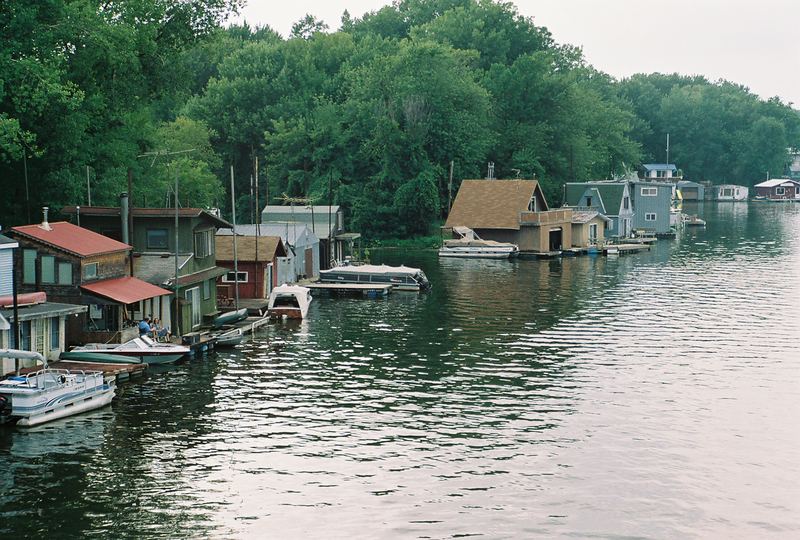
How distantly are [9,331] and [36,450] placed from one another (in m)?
9.72

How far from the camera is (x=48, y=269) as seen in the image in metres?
51.0

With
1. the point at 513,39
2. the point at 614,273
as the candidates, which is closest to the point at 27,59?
the point at 614,273

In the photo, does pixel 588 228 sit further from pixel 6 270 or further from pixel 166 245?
pixel 6 270

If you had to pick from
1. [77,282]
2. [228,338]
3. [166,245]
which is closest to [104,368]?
[77,282]

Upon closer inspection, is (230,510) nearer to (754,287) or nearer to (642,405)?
(642,405)

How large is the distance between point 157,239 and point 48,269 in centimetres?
947

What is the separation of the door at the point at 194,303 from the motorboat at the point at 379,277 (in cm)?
2124

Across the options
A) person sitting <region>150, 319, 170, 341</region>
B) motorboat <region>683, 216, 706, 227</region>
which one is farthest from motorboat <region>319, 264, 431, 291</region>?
motorboat <region>683, 216, 706, 227</region>

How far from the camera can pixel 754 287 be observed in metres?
83.8

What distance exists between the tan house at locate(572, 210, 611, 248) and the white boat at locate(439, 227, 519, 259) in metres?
11.3

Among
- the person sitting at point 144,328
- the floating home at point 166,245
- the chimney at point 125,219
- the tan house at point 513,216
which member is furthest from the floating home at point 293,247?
the tan house at point 513,216

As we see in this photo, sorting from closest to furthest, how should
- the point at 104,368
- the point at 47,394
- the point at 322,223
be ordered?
the point at 47,394 → the point at 104,368 → the point at 322,223

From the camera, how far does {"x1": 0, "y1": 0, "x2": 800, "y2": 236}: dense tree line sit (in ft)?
220

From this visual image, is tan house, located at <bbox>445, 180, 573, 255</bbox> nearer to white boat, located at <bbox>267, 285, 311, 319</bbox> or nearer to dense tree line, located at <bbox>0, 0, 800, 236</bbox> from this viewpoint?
dense tree line, located at <bbox>0, 0, 800, 236</bbox>
